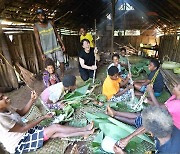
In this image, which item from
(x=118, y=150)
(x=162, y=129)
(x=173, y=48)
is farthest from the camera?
(x=173, y=48)

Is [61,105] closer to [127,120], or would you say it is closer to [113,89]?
[113,89]

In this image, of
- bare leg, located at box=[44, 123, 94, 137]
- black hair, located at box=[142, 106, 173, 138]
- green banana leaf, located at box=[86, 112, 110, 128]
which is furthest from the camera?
green banana leaf, located at box=[86, 112, 110, 128]

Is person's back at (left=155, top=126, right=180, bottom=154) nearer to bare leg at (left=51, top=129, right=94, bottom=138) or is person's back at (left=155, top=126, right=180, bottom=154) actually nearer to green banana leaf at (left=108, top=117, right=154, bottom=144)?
green banana leaf at (left=108, top=117, right=154, bottom=144)

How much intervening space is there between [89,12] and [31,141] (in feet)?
31.5

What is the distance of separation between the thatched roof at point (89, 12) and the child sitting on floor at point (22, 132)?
8.76 feet

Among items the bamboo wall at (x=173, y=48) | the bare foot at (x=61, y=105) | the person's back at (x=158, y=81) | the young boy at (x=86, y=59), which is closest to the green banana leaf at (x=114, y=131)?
the bare foot at (x=61, y=105)

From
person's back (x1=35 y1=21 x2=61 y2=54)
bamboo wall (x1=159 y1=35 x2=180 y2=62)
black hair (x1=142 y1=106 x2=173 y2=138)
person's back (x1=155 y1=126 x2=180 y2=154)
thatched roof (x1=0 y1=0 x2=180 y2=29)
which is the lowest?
bamboo wall (x1=159 y1=35 x2=180 y2=62)

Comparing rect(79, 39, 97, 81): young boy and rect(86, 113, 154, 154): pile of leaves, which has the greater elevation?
rect(79, 39, 97, 81): young boy

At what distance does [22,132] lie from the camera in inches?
66.4

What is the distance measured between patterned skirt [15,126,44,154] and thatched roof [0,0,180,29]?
2.79 m

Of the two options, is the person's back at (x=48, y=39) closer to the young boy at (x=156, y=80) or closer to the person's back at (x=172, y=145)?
the young boy at (x=156, y=80)

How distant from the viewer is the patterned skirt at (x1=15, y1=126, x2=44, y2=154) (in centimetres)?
170

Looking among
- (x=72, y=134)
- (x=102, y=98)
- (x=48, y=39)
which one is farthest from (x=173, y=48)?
(x=72, y=134)

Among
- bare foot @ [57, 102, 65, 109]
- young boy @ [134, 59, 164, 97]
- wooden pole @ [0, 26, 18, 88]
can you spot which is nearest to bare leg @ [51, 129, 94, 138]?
bare foot @ [57, 102, 65, 109]
